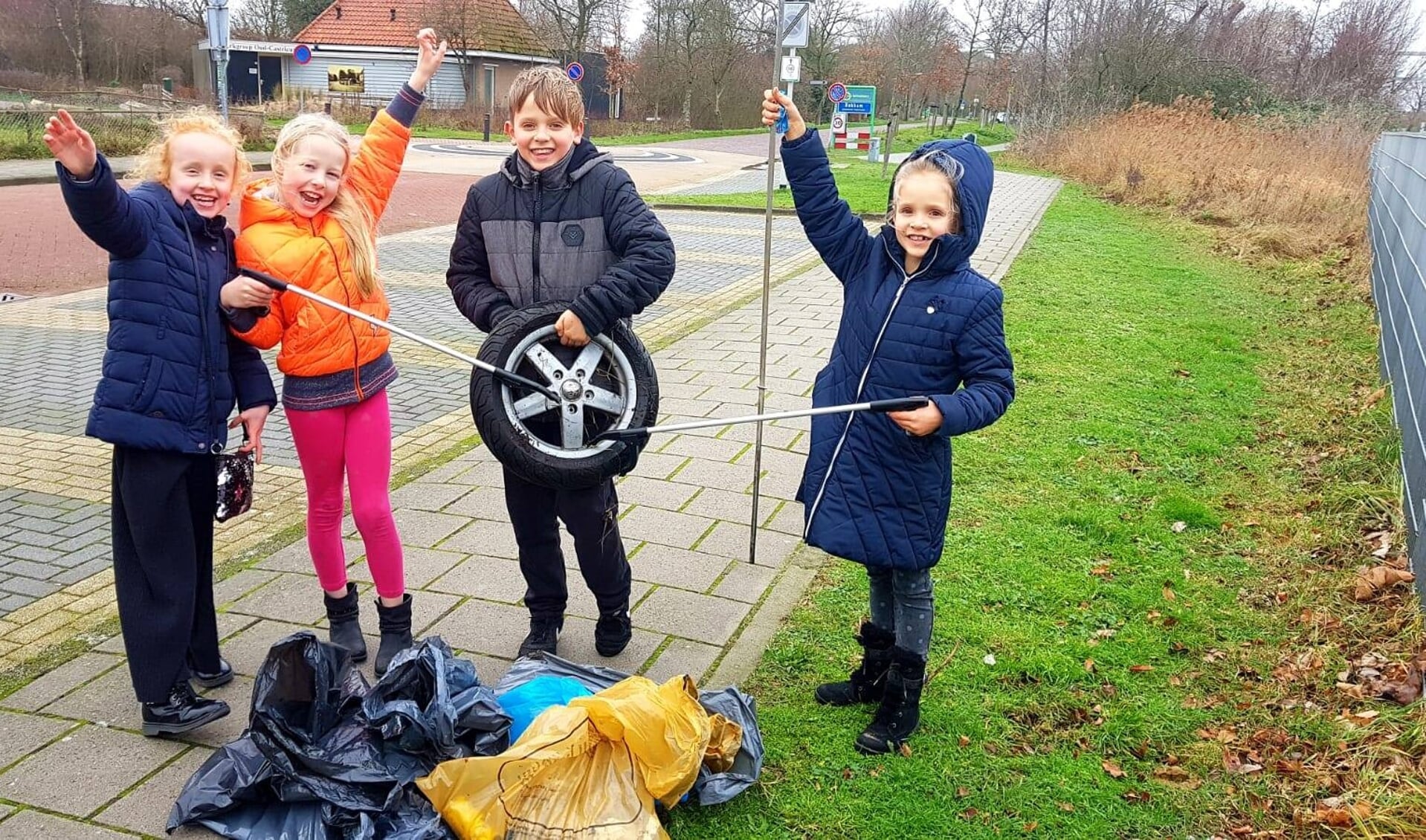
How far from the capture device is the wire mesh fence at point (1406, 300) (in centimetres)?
470

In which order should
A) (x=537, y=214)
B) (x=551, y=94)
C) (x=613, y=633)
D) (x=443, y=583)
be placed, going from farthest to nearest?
(x=443, y=583), (x=613, y=633), (x=537, y=214), (x=551, y=94)

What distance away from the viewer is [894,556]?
3121 mm

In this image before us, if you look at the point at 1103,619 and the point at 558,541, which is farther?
the point at 1103,619

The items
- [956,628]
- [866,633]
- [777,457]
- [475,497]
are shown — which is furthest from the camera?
[777,457]

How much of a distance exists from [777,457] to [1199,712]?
2.97 m

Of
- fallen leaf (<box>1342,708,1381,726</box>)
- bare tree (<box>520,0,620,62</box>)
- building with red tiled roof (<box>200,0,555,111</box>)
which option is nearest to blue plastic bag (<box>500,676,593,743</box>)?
fallen leaf (<box>1342,708,1381,726</box>)

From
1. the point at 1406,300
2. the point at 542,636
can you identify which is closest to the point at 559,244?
the point at 542,636

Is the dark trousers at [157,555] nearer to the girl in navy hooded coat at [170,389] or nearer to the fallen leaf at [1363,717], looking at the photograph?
the girl in navy hooded coat at [170,389]

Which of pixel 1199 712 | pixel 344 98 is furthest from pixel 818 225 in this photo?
pixel 344 98

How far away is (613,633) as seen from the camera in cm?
377

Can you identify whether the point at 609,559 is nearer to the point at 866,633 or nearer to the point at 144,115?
the point at 866,633

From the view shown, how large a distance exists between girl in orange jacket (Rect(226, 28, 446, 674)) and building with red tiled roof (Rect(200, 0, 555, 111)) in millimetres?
45963

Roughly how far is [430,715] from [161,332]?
1.33 metres

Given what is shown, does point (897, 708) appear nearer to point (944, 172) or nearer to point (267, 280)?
point (944, 172)
